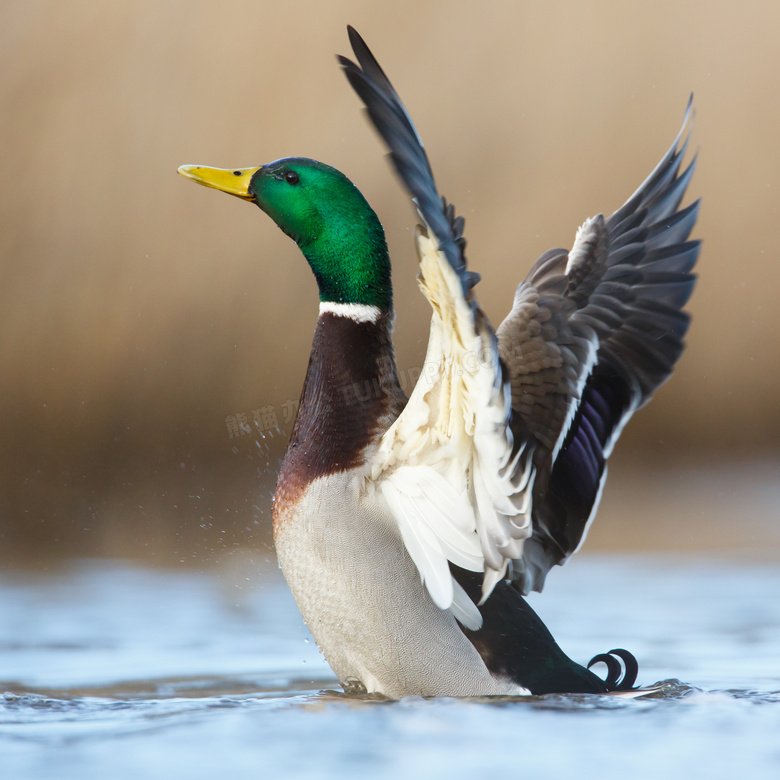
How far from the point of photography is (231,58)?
21.0 feet

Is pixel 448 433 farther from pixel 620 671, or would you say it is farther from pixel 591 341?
pixel 620 671

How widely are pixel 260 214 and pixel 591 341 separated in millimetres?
3589

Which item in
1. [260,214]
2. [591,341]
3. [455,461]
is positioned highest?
[260,214]

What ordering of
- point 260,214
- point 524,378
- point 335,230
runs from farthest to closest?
point 260,214, point 335,230, point 524,378

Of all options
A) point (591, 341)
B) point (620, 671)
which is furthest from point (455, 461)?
point (620, 671)

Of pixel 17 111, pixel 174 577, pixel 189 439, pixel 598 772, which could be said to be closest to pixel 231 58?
pixel 17 111

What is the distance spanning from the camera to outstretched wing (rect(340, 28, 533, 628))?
7.16 feet

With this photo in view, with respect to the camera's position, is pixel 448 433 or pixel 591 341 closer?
pixel 448 433

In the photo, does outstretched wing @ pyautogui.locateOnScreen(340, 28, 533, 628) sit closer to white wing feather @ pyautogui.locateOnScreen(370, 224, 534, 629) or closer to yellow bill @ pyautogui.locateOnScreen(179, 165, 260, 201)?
white wing feather @ pyautogui.locateOnScreen(370, 224, 534, 629)

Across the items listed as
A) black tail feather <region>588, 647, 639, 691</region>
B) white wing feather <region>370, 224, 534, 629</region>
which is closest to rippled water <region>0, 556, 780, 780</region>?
black tail feather <region>588, 647, 639, 691</region>

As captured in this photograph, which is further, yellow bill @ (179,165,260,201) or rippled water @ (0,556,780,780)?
yellow bill @ (179,165,260,201)

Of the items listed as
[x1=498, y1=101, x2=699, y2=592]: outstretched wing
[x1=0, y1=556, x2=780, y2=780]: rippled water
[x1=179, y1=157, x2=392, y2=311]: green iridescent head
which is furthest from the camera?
[x1=179, y1=157, x2=392, y2=311]: green iridescent head

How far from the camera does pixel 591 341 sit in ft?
9.63

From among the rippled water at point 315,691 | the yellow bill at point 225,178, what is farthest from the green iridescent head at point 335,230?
the rippled water at point 315,691
